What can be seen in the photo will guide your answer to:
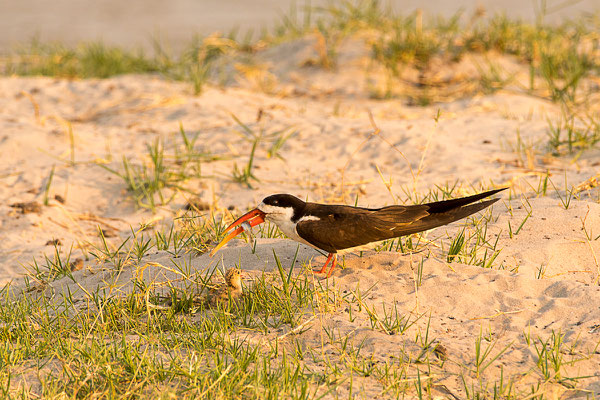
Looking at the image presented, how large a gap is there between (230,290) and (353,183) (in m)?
2.31

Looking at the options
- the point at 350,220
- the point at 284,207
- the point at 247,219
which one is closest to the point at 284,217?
the point at 284,207

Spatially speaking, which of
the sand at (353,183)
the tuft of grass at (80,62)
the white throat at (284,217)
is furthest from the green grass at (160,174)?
the tuft of grass at (80,62)

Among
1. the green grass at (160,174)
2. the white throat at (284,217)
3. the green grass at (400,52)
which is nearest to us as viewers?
the white throat at (284,217)

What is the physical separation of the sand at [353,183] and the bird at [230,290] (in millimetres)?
362

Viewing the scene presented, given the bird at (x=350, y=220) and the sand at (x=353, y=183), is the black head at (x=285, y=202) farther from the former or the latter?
the sand at (x=353, y=183)

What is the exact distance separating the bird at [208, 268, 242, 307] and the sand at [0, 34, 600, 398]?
36 centimetres

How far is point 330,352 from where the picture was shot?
3197mm

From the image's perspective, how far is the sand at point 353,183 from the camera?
11.2ft

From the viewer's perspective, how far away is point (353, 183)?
18.5 ft

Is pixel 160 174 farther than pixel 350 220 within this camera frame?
Yes

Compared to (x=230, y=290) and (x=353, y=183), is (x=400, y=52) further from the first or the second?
(x=230, y=290)

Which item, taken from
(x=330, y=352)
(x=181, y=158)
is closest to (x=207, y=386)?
(x=330, y=352)

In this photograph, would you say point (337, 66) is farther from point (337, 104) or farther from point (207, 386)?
point (207, 386)

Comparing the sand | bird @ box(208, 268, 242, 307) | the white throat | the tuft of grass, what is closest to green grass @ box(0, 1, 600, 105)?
the tuft of grass
